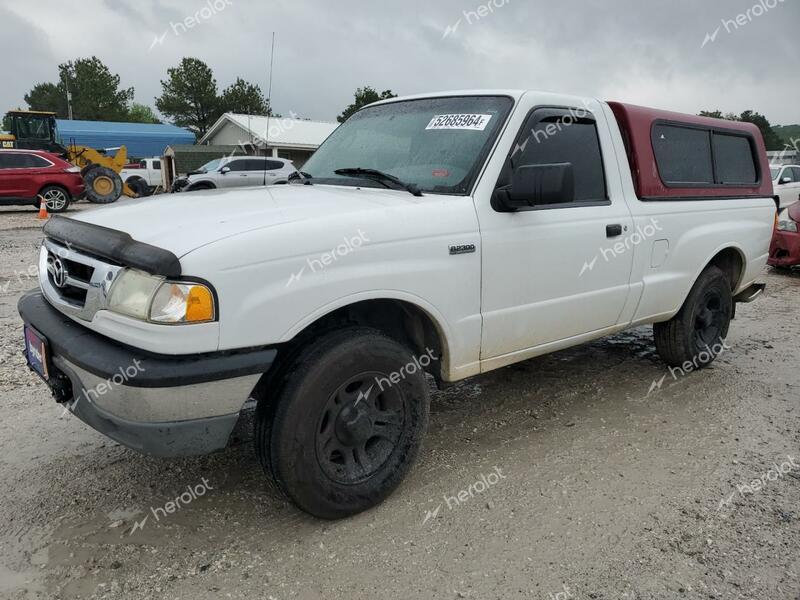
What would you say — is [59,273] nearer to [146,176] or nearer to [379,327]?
[379,327]

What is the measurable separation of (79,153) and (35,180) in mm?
5395

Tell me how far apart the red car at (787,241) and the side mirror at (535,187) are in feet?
24.5

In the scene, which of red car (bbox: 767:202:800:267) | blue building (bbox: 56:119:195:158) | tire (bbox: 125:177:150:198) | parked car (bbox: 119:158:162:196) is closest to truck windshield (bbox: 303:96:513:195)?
red car (bbox: 767:202:800:267)

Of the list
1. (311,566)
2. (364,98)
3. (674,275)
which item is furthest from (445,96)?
(364,98)

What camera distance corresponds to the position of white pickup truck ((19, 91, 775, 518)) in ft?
7.17

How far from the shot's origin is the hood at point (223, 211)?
2277 millimetres

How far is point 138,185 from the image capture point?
25109 mm

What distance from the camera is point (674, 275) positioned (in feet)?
13.5

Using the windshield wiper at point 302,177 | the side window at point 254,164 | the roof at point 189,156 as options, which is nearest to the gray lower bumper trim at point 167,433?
the windshield wiper at point 302,177

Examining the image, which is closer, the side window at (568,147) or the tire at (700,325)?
the side window at (568,147)

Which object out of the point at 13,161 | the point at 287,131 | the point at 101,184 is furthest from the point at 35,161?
the point at 287,131

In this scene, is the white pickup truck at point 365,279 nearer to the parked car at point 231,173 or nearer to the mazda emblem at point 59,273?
the mazda emblem at point 59,273

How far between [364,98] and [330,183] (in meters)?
50.7

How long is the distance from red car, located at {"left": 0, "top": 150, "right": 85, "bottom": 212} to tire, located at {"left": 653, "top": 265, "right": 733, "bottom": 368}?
15.9 metres
